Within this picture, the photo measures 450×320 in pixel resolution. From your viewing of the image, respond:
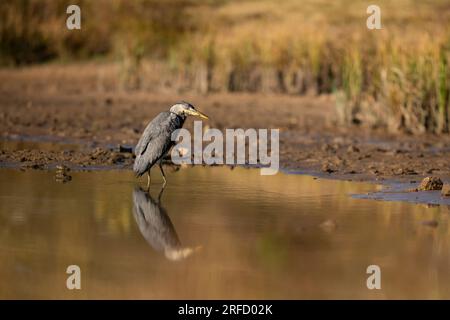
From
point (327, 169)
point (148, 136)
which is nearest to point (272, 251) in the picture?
point (148, 136)

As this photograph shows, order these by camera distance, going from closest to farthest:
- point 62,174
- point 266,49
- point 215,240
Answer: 1. point 215,240
2. point 62,174
3. point 266,49

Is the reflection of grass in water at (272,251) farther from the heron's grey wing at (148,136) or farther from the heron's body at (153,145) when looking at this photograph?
the heron's grey wing at (148,136)

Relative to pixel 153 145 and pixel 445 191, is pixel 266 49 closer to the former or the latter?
pixel 153 145

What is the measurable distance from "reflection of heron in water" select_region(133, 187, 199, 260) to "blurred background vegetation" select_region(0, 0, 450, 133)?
593cm

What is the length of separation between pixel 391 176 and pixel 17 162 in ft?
14.5

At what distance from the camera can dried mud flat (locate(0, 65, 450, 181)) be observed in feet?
40.8

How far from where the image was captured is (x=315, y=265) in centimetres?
749

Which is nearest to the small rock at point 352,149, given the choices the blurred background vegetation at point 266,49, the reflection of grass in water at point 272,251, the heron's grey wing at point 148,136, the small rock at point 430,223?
the blurred background vegetation at point 266,49

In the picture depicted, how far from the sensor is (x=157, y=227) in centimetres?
873

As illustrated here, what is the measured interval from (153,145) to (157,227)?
2267 millimetres

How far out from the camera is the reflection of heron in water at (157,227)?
7941mm

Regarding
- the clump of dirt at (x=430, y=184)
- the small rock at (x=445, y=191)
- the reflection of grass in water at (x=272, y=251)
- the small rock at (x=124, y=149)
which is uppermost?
the small rock at (x=124, y=149)
